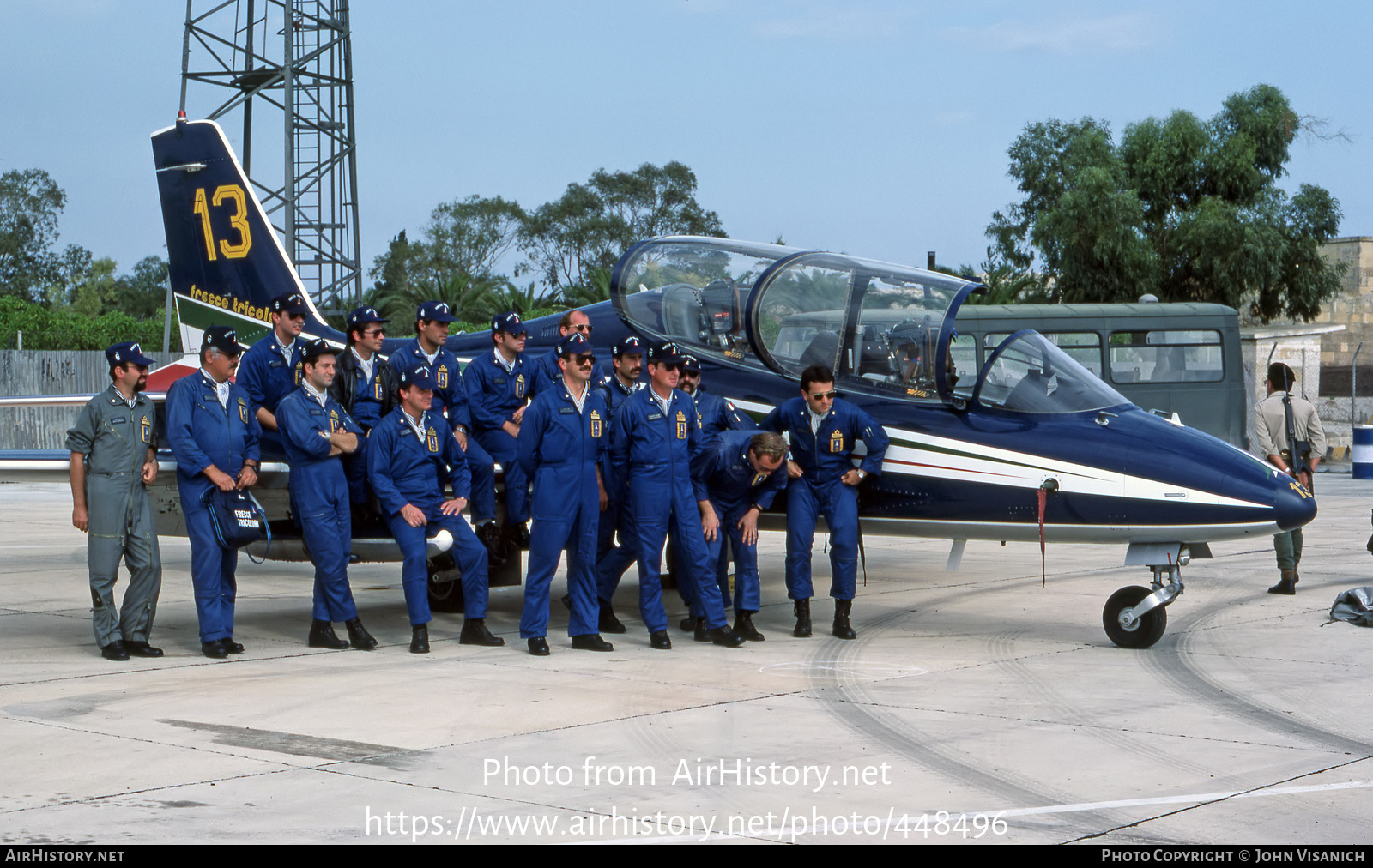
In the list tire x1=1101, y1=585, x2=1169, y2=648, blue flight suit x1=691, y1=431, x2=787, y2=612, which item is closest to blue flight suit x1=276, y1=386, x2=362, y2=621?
blue flight suit x1=691, y1=431, x2=787, y2=612

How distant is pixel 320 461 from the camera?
8500 millimetres

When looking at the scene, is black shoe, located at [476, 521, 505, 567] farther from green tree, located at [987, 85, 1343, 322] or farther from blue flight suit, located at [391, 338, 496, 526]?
green tree, located at [987, 85, 1343, 322]

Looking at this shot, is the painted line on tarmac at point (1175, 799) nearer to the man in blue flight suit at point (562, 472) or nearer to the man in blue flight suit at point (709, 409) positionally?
the man in blue flight suit at point (562, 472)

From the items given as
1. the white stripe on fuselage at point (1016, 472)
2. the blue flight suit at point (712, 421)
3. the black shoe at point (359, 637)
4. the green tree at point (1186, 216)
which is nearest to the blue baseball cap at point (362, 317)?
the black shoe at point (359, 637)

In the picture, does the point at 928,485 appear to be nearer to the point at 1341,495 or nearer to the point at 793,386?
the point at 793,386

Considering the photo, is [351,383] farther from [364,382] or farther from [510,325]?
[510,325]

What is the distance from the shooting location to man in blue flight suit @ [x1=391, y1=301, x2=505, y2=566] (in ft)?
30.8

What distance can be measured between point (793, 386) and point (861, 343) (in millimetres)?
566

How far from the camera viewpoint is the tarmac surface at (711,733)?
474 centimetres

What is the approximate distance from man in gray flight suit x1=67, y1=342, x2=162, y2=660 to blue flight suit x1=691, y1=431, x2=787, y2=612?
328cm

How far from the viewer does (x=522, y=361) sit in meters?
9.99

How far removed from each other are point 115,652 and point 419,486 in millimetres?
1993

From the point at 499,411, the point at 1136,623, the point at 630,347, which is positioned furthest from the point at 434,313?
the point at 1136,623
